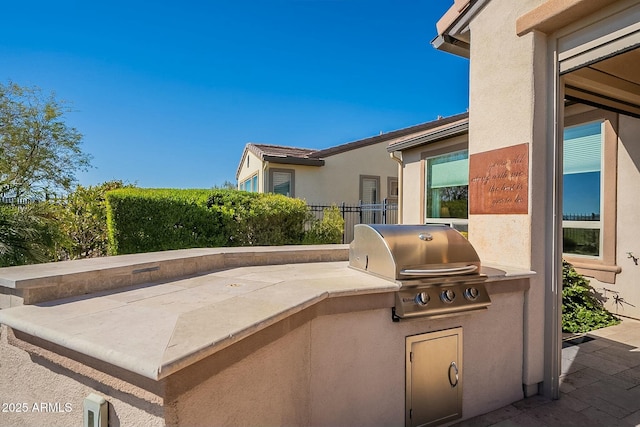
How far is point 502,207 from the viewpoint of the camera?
3348 mm

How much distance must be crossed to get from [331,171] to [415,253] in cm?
1083

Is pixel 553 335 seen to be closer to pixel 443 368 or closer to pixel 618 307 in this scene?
pixel 443 368

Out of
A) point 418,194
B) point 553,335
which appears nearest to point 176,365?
point 553,335

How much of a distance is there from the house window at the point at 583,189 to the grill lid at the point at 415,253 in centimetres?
451

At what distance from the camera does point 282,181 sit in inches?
490

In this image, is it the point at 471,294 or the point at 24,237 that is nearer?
the point at 471,294

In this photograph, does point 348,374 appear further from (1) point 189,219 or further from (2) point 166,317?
(1) point 189,219

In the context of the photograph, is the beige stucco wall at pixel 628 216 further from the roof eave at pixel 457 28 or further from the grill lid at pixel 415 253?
the grill lid at pixel 415 253

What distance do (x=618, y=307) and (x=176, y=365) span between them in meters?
7.11

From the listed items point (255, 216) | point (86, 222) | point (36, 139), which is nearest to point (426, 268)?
point (255, 216)

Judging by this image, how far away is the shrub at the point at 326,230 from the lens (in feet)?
26.0

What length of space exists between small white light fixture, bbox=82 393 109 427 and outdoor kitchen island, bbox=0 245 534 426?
36mm

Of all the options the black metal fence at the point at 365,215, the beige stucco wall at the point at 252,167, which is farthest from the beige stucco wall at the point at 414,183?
the beige stucco wall at the point at 252,167

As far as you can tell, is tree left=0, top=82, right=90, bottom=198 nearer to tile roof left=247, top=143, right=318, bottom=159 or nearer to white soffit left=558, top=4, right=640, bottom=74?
tile roof left=247, top=143, right=318, bottom=159
